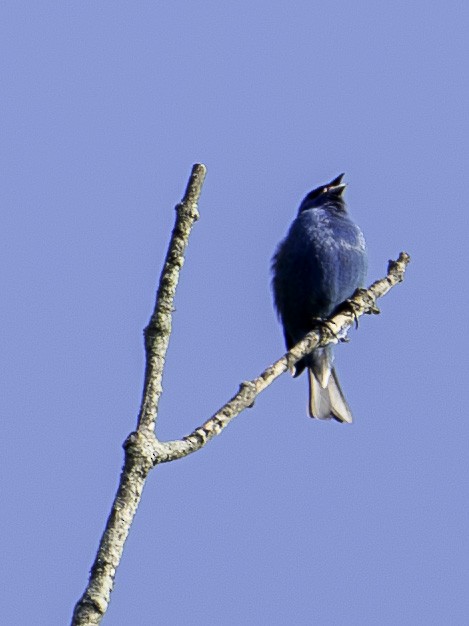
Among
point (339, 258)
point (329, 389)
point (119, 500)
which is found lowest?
point (119, 500)

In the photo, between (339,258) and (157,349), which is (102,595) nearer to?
(157,349)

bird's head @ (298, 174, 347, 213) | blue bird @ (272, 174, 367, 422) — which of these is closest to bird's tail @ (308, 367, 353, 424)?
blue bird @ (272, 174, 367, 422)

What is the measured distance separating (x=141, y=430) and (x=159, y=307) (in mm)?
487

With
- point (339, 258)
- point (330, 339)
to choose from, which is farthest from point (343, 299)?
point (330, 339)

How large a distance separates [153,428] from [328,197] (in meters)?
7.52

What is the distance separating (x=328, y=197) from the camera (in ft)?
34.4

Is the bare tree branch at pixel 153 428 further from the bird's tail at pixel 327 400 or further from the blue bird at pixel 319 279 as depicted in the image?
the bird's tail at pixel 327 400

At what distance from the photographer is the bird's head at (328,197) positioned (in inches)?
408

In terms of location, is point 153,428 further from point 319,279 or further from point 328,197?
point 328,197

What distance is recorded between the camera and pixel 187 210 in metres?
3.68

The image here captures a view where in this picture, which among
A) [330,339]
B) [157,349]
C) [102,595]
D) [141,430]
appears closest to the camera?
[102,595]

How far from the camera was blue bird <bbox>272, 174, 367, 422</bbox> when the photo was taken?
30.5 ft

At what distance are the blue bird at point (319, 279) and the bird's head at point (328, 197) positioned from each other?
0.07 feet

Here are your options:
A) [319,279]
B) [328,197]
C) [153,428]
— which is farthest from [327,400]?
[153,428]
